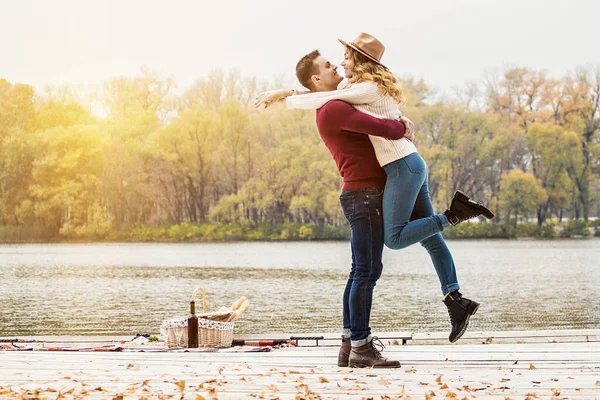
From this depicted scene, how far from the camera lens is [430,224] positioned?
13.3 ft

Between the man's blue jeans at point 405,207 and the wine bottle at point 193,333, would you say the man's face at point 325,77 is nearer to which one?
the man's blue jeans at point 405,207

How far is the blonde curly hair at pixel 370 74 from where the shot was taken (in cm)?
408

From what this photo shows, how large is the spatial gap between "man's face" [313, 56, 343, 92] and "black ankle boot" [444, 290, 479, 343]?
1.12 metres

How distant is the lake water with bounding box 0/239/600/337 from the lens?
43.5ft

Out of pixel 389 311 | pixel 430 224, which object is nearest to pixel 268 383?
pixel 430 224

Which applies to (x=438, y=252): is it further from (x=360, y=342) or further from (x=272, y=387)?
(x=272, y=387)

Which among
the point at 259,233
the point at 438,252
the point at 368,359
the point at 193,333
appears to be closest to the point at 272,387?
the point at 368,359

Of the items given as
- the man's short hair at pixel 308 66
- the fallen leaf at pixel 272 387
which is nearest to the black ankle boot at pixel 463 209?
the man's short hair at pixel 308 66

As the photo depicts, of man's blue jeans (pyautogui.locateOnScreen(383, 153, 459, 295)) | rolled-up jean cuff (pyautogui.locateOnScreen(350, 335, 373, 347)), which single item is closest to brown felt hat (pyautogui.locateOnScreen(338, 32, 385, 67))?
man's blue jeans (pyautogui.locateOnScreen(383, 153, 459, 295))

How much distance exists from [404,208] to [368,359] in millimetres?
705

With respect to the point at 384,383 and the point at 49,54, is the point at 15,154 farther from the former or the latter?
the point at 384,383

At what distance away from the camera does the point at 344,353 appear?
422 centimetres

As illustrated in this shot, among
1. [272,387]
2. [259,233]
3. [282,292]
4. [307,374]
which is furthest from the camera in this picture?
[259,233]

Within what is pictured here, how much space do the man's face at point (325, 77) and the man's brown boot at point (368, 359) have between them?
1.20 m
